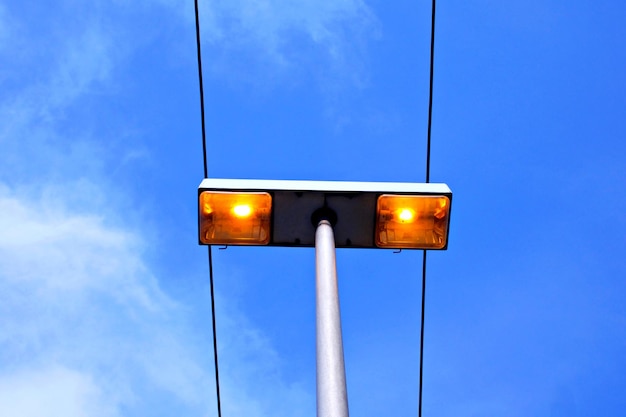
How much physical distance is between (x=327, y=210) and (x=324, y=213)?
0.04 metres

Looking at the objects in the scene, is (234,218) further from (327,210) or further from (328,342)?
(328,342)

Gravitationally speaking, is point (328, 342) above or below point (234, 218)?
below

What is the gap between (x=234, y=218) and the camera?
20.8 ft

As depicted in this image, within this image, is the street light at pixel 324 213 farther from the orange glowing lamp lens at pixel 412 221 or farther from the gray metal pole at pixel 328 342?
the gray metal pole at pixel 328 342

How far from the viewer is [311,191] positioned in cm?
611

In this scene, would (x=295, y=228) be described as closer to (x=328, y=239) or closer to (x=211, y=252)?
(x=328, y=239)

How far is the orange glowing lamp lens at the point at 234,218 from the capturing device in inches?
244

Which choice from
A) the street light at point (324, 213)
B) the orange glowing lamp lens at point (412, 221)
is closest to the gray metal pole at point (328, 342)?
the street light at point (324, 213)

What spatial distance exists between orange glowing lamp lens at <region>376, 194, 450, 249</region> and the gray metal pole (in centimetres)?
92

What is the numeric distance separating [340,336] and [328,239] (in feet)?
4.63

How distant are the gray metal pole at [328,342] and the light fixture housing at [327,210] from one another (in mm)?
734

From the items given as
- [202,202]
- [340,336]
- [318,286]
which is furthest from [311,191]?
[340,336]

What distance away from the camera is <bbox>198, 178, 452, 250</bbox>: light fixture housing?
612cm

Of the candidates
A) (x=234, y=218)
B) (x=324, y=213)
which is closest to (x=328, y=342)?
(x=324, y=213)
